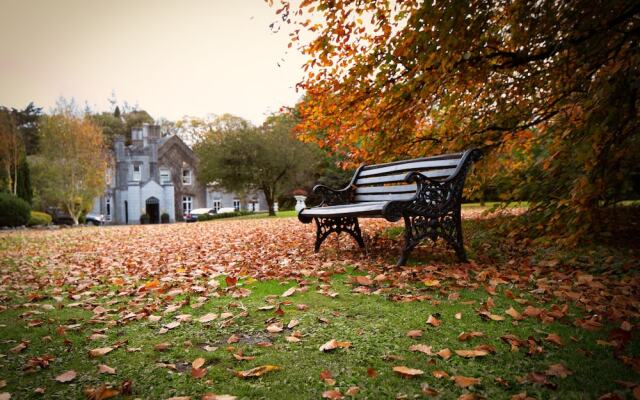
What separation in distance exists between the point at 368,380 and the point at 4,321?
3175mm

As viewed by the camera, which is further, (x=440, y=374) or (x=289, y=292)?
(x=289, y=292)

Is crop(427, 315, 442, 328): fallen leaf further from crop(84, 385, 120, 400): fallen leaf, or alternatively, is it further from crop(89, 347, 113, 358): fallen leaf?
crop(89, 347, 113, 358): fallen leaf

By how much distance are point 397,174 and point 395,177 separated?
21cm

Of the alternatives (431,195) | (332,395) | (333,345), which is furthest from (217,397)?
(431,195)

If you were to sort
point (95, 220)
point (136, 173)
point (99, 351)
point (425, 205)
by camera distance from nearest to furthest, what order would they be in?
1. point (99, 351)
2. point (425, 205)
3. point (95, 220)
4. point (136, 173)

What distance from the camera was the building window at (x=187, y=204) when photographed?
46.3 m

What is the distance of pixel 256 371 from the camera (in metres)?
2.27

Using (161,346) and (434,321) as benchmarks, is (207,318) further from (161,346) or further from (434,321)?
(434,321)

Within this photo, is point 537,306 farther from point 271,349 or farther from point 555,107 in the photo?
point 555,107

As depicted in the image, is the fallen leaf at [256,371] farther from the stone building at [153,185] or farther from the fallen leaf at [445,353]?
the stone building at [153,185]

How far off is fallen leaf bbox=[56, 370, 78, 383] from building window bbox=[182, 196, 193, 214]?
45.9m

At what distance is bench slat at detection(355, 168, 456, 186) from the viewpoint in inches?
202

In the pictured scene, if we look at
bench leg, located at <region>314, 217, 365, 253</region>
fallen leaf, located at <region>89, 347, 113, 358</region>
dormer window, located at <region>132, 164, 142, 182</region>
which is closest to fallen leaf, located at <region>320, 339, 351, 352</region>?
fallen leaf, located at <region>89, 347, 113, 358</region>

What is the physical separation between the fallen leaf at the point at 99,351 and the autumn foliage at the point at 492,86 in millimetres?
4689
